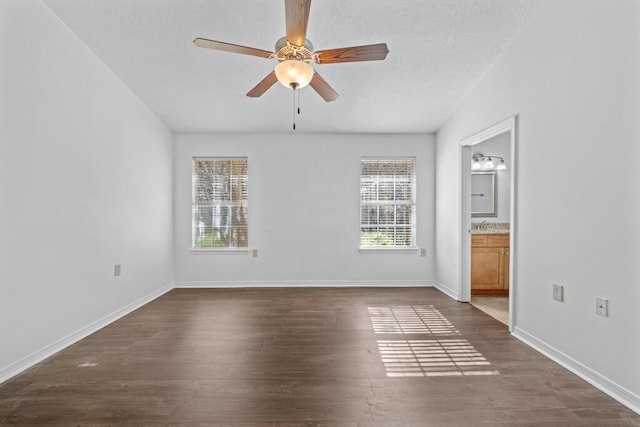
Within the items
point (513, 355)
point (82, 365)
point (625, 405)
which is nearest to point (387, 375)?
point (513, 355)

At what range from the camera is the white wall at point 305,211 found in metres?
5.18

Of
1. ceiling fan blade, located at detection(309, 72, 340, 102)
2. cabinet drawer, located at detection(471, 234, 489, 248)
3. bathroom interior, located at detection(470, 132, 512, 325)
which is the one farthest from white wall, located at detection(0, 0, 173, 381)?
cabinet drawer, located at detection(471, 234, 489, 248)

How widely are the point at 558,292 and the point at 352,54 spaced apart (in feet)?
7.54

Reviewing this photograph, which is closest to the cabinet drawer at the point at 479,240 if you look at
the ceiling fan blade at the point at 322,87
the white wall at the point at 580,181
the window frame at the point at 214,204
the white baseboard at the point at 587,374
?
the white wall at the point at 580,181

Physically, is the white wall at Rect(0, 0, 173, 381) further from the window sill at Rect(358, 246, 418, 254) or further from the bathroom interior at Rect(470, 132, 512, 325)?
the bathroom interior at Rect(470, 132, 512, 325)

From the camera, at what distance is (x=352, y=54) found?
226 centimetres

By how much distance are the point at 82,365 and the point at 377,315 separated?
8.62ft

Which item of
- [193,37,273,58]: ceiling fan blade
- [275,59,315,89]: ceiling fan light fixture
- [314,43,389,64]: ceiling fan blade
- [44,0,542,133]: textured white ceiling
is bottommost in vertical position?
[275,59,315,89]: ceiling fan light fixture

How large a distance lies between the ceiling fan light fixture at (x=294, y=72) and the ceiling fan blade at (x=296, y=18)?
5.2 inches

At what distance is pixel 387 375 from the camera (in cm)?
229

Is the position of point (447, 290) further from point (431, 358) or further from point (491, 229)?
point (431, 358)

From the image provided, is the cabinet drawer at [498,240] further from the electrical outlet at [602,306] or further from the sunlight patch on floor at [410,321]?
the electrical outlet at [602,306]

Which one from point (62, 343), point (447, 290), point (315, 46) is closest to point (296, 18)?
point (315, 46)

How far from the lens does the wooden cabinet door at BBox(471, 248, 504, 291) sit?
4559mm
